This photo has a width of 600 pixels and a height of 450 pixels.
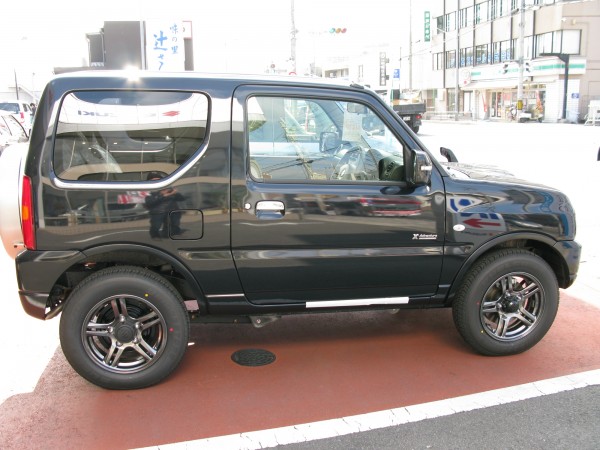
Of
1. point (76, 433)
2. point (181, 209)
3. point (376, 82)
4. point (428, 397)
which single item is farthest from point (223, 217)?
point (376, 82)

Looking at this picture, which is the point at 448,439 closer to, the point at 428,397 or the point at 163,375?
the point at 428,397

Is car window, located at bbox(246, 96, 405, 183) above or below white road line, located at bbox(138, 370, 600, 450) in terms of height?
above

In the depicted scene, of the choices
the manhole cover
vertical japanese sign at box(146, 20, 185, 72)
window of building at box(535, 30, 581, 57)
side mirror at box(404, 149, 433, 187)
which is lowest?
the manhole cover

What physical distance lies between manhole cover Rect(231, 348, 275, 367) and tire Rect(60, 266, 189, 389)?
1.91ft

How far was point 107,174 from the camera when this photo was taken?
11.5 ft

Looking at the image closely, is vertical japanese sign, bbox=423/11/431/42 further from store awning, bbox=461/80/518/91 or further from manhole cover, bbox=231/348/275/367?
manhole cover, bbox=231/348/275/367

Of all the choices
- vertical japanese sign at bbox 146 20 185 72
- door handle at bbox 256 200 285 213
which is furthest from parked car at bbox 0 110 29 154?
door handle at bbox 256 200 285 213

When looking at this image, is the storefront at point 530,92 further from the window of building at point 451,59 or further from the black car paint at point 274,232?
the black car paint at point 274,232

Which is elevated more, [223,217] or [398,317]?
[223,217]

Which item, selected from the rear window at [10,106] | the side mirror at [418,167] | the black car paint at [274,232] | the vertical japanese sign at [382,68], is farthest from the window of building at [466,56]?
the side mirror at [418,167]

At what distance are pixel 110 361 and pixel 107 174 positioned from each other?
119 cm

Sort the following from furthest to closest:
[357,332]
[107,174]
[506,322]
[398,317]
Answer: [398,317] < [357,332] < [506,322] < [107,174]

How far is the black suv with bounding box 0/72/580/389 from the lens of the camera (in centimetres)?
344

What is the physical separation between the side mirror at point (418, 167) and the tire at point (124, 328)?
5.57ft
